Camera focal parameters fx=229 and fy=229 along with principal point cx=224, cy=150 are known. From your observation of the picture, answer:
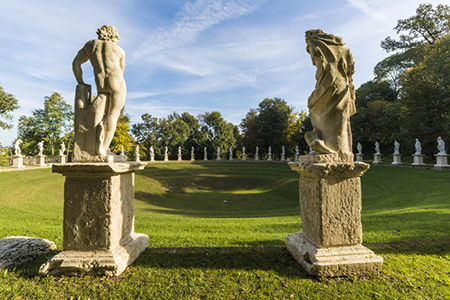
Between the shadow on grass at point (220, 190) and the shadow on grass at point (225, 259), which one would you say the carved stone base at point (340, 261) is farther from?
the shadow on grass at point (220, 190)

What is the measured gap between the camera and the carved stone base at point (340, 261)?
9.71ft

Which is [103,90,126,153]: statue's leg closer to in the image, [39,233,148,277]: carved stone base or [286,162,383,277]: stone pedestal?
[39,233,148,277]: carved stone base

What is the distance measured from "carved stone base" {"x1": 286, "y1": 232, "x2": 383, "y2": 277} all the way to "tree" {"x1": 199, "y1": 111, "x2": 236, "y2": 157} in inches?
1419

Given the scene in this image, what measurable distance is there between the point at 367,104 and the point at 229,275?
36.4 meters

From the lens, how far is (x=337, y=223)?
125 inches

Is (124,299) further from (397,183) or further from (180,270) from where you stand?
(397,183)

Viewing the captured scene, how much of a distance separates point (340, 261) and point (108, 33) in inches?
184

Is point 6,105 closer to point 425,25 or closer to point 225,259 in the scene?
point 225,259

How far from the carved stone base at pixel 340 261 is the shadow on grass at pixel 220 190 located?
6912mm

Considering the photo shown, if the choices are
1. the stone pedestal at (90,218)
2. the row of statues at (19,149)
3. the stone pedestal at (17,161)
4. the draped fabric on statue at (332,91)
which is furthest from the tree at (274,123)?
the stone pedestal at (90,218)

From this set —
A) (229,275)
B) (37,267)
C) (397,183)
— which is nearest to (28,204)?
(37,267)

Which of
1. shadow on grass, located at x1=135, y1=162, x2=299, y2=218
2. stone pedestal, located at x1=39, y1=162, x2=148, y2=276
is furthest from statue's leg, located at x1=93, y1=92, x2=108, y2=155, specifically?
shadow on grass, located at x1=135, y1=162, x2=299, y2=218

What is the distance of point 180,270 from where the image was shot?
314cm

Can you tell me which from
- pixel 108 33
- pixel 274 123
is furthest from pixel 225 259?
pixel 274 123
